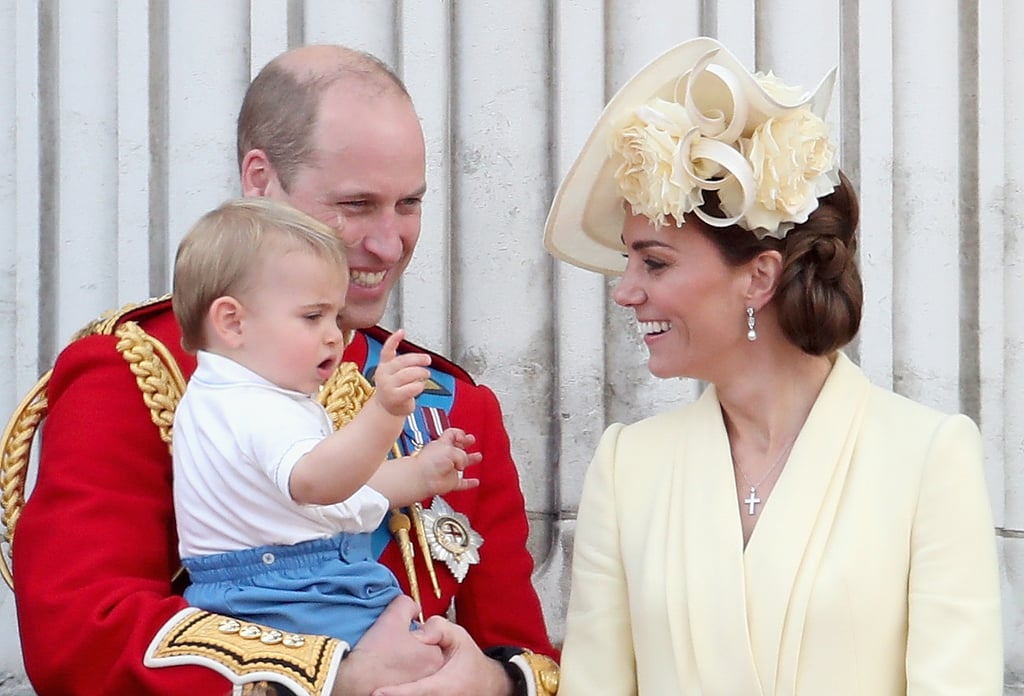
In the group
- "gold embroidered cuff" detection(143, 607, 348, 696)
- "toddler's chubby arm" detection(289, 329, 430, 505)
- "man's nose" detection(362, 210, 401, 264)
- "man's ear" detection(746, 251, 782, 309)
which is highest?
"man's nose" detection(362, 210, 401, 264)

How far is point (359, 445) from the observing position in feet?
7.41

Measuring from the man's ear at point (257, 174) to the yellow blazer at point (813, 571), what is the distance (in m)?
0.80

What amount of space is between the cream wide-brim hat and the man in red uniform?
0.27 m

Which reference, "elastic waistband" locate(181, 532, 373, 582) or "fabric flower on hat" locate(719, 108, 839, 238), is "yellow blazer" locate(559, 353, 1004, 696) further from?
"elastic waistband" locate(181, 532, 373, 582)

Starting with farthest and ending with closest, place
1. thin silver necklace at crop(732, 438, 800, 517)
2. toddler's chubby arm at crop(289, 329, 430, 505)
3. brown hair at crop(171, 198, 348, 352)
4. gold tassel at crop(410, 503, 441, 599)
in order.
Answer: gold tassel at crop(410, 503, 441, 599)
thin silver necklace at crop(732, 438, 800, 517)
brown hair at crop(171, 198, 348, 352)
toddler's chubby arm at crop(289, 329, 430, 505)

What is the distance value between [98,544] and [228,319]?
0.40 metres

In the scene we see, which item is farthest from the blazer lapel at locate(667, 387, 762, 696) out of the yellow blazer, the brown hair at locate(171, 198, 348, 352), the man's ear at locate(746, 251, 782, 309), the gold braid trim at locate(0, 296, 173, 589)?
the gold braid trim at locate(0, 296, 173, 589)

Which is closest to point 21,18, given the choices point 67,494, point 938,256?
point 67,494

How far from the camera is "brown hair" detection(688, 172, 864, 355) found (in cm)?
257

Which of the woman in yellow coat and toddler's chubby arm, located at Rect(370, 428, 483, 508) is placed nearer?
the woman in yellow coat

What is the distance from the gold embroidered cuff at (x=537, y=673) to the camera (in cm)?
267

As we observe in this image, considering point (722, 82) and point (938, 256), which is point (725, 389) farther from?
point (938, 256)

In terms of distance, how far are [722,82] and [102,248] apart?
1.60 metres

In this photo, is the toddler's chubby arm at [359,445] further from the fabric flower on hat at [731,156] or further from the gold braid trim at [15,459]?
the gold braid trim at [15,459]
